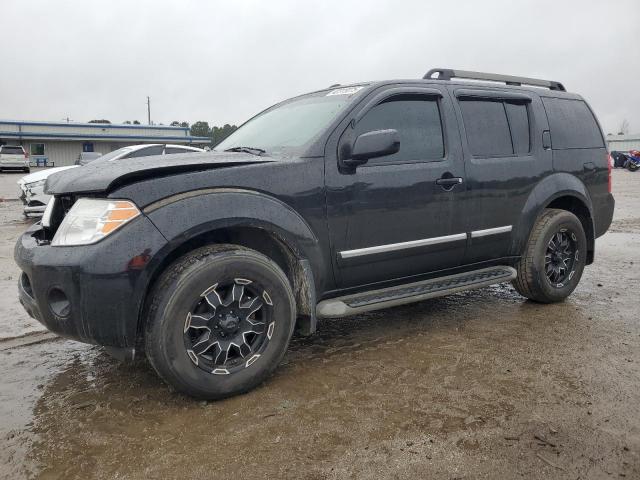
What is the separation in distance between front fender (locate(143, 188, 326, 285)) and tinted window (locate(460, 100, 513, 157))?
1593 mm

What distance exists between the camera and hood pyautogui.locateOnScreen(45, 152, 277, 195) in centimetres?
260

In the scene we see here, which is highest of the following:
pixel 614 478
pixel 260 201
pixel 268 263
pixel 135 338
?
pixel 260 201

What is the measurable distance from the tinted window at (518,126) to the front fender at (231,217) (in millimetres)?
2081

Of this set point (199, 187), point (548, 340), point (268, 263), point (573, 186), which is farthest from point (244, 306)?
point (573, 186)

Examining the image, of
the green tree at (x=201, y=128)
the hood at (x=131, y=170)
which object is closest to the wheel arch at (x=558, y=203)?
the hood at (x=131, y=170)

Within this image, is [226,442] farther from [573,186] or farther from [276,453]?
[573,186]

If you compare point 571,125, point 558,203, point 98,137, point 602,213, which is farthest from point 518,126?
point 98,137

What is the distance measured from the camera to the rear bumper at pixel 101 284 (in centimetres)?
247

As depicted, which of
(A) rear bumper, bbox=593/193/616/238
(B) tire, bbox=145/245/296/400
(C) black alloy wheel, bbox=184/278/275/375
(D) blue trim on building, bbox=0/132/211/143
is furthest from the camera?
(D) blue trim on building, bbox=0/132/211/143

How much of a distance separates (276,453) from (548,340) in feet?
7.52

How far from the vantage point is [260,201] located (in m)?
2.88

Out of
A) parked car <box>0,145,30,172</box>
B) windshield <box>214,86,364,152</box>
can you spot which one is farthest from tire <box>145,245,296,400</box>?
parked car <box>0,145,30,172</box>

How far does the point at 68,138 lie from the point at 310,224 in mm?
50323

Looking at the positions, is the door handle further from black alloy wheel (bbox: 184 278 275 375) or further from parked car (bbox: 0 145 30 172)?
parked car (bbox: 0 145 30 172)
